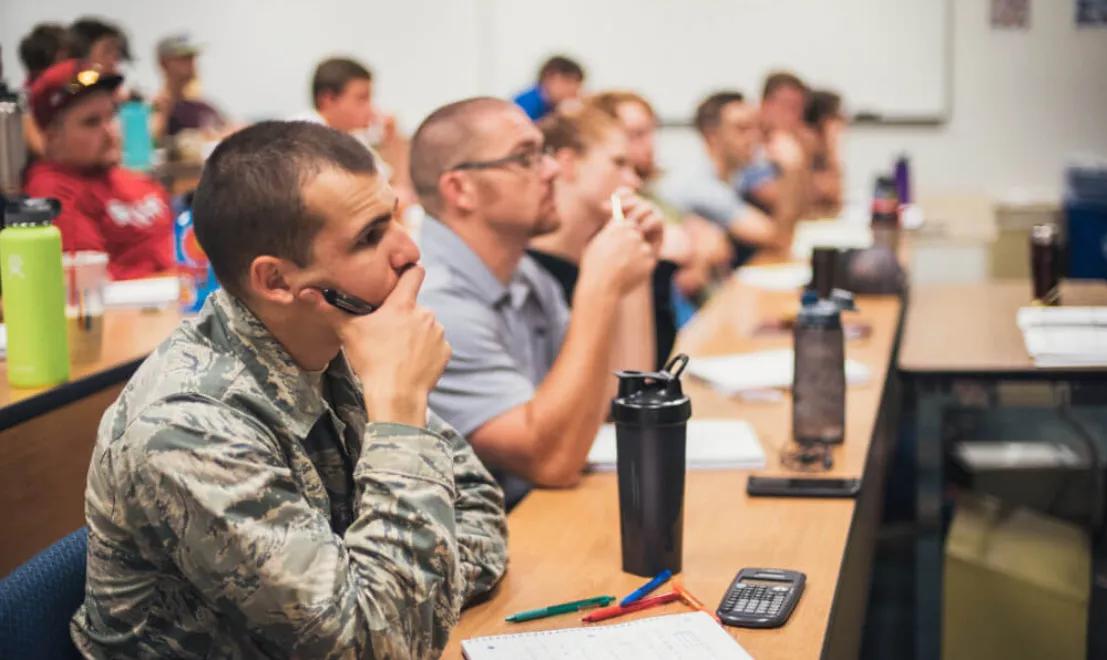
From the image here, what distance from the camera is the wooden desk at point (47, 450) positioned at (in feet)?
6.03

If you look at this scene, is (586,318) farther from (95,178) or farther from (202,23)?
(202,23)

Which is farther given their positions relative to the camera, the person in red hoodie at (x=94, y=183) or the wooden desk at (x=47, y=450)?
the person in red hoodie at (x=94, y=183)

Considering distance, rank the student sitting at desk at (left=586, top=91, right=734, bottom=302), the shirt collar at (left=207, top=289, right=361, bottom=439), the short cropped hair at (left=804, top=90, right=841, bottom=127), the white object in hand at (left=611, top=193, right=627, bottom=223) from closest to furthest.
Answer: the shirt collar at (left=207, top=289, right=361, bottom=439) < the white object in hand at (left=611, top=193, right=627, bottom=223) < the student sitting at desk at (left=586, top=91, right=734, bottom=302) < the short cropped hair at (left=804, top=90, right=841, bottom=127)

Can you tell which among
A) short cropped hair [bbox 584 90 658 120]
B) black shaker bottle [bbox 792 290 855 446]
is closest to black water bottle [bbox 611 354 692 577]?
black shaker bottle [bbox 792 290 855 446]

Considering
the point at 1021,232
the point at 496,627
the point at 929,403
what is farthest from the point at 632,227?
the point at 1021,232

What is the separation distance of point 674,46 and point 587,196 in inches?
192

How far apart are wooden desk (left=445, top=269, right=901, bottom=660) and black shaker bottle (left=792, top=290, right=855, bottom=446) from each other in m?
0.04

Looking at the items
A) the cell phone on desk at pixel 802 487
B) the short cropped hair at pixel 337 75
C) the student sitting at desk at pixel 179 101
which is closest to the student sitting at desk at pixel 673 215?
the short cropped hair at pixel 337 75

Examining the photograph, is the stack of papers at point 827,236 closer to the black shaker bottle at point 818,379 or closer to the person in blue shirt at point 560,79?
the black shaker bottle at point 818,379

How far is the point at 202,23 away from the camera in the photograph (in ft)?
25.7

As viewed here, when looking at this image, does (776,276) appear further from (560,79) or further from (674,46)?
(674,46)

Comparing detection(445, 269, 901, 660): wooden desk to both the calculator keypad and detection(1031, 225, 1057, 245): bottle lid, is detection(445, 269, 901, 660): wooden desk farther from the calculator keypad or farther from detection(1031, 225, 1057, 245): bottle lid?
detection(1031, 225, 1057, 245): bottle lid

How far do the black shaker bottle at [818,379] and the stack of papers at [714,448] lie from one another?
0.09m

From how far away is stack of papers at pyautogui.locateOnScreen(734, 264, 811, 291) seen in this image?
12.3ft
